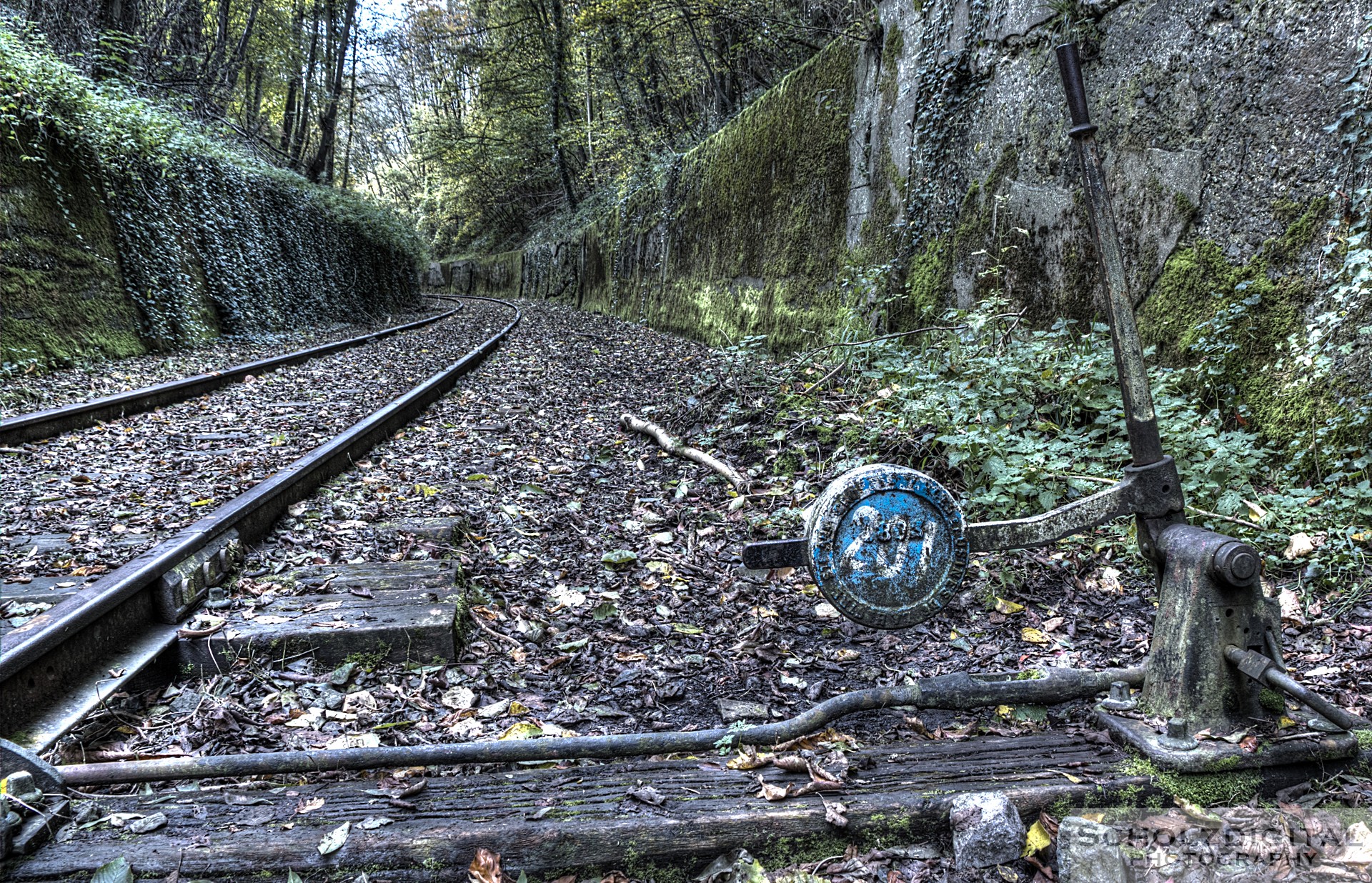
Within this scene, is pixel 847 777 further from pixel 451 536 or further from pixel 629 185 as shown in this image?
pixel 629 185

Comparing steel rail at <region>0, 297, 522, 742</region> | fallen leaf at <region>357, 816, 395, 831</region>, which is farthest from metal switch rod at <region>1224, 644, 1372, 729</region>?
steel rail at <region>0, 297, 522, 742</region>

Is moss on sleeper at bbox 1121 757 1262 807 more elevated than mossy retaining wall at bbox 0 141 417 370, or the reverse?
mossy retaining wall at bbox 0 141 417 370

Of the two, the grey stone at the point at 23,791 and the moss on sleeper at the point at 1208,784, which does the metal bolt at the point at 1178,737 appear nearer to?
the moss on sleeper at the point at 1208,784

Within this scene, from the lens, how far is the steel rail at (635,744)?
1.76 m

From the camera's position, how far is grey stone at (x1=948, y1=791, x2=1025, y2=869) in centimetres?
163

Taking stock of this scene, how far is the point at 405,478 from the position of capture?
16.9 feet

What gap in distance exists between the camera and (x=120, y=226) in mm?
11055

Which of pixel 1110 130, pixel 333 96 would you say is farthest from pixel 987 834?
pixel 333 96

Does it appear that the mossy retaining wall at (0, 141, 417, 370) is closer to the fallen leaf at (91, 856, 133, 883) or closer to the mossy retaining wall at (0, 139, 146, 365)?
the mossy retaining wall at (0, 139, 146, 365)

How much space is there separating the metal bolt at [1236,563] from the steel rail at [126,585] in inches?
115

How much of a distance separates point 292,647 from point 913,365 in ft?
13.4

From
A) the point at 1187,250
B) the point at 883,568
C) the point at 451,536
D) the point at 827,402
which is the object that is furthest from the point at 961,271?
the point at 883,568

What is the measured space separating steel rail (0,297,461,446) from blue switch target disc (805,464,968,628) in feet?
20.2

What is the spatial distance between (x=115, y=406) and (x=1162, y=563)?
25.5 ft
